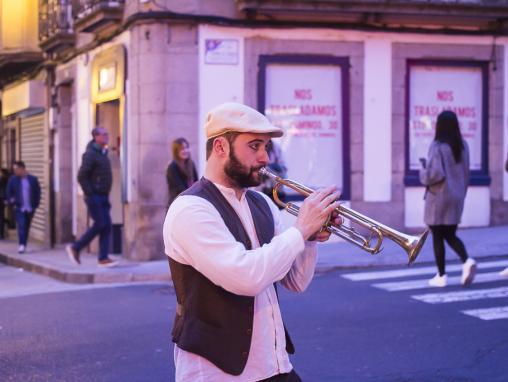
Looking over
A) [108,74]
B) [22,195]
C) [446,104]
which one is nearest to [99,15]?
[108,74]

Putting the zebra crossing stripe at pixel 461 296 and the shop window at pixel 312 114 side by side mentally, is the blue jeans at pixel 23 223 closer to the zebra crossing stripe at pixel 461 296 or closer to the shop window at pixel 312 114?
the shop window at pixel 312 114

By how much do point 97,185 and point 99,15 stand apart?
11.7 ft

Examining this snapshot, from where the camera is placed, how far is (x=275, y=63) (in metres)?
14.6

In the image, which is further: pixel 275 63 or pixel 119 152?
pixel 119 152

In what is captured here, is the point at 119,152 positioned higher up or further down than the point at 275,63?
further down

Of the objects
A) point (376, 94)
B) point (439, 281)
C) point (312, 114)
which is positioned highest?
point (376, 94)

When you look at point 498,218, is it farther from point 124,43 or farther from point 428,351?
point 428,351

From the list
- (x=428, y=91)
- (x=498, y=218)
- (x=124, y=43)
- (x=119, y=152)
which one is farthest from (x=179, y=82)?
(x=498, y=218)

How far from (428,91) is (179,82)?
4371 millimetres

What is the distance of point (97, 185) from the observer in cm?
1275

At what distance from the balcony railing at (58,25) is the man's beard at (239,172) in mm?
14845

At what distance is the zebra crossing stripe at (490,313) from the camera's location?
8055 mm

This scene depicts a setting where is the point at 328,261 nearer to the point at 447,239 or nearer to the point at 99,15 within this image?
the point at 447,239

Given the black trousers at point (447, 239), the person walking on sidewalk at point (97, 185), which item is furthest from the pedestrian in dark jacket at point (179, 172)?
the black trousers at point (447, 239)
